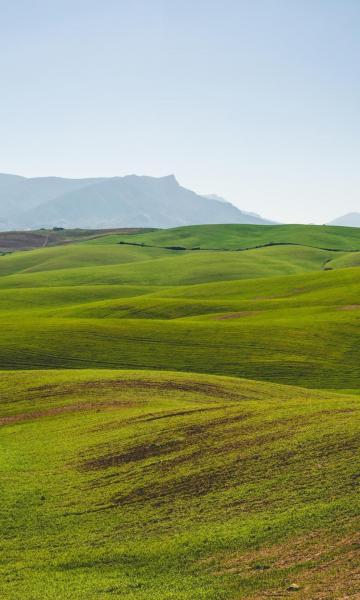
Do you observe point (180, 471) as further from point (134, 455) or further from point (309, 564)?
point (309, 564)

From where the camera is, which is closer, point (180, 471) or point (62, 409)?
point (180, 471)

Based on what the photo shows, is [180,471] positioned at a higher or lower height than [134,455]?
higher

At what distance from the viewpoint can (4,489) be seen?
3241 cm

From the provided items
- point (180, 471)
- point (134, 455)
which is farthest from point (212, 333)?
point (180, 471)

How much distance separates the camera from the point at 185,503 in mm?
28734

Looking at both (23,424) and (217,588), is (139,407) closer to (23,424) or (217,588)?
(23,424)

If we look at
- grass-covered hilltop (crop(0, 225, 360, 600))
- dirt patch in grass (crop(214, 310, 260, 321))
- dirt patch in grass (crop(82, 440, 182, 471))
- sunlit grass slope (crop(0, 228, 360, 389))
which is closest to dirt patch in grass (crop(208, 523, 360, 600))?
grass-covered hilltop (crop(0, 225, 360, 600))

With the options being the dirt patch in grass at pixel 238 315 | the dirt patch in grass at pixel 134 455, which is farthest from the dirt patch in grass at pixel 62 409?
the dirt patch in grass at pixel 238 315

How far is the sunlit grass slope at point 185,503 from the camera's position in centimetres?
2280

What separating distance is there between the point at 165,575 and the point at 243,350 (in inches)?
1941

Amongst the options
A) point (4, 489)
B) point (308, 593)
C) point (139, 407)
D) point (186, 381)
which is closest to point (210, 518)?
point (308, 593)

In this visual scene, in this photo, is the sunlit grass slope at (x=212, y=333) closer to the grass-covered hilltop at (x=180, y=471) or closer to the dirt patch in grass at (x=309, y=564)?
the grass-covered hilltop at (x=180, y=471)

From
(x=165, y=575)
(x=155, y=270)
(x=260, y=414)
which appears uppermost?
(x=155, y=270)

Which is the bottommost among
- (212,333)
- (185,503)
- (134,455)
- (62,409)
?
(185,503)
